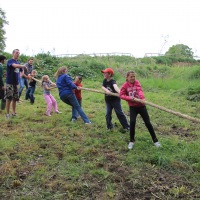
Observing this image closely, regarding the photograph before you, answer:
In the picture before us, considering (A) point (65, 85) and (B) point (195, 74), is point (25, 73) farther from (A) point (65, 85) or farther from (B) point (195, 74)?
(B) point (195, 74)

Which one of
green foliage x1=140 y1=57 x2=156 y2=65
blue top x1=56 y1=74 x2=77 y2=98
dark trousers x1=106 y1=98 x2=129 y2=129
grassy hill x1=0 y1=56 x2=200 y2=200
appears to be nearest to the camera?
grassy hill x1=0 y1=56 x2=200 y2=200

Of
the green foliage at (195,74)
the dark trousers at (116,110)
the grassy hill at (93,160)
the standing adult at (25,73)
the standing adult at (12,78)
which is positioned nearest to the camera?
the grassy hill at (93,160)

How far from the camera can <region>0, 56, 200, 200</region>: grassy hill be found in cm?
397

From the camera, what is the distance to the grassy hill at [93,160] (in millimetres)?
3975

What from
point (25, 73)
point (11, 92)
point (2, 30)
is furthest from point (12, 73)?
point (2, 30)

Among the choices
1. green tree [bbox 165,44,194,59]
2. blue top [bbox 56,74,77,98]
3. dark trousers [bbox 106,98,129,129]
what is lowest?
dark trousers [bbox 106,98,129,129]

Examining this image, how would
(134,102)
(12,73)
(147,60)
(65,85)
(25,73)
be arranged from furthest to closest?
(147,60) < (25,73) < (12,73) < (65,85) < (134,102)

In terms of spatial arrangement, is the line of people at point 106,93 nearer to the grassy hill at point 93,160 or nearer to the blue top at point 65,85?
the blue top at point 65,85

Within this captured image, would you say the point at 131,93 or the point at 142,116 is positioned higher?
the point at 131,93

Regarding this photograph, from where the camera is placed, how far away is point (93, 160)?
503cm

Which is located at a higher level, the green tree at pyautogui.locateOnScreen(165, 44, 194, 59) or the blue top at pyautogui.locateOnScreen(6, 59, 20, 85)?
the green tree at pyautogui.locateOnScreen(165, 44, 194, 59)

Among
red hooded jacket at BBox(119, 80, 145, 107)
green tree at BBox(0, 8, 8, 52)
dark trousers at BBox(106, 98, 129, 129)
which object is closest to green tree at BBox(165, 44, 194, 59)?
green tree at BBox(0, 8, 8, 52)

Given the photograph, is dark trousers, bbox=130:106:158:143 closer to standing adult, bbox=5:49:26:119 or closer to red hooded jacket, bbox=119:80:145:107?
red hooded jacket, bbox=119:80:145:107

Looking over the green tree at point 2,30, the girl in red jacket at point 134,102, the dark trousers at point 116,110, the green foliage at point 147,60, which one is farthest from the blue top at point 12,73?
the green tree at point 2,30
